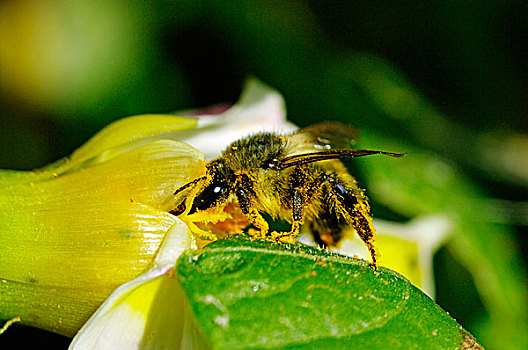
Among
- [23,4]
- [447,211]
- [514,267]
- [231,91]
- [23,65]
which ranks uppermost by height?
[23,4]

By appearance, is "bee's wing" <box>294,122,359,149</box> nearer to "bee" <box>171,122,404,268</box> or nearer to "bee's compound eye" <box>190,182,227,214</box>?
"bee" <box>171,122,404,268</box>

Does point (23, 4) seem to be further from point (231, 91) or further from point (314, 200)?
point (314, 200)

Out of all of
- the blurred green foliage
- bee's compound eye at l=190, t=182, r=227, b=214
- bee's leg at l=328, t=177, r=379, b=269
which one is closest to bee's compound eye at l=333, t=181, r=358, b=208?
bee's leg at l=328, t=177, r=379, b=269

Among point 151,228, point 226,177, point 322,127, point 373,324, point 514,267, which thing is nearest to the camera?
point 373,324

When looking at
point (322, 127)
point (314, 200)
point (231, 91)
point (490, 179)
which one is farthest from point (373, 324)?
point (231, 91)

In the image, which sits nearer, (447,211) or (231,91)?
(447,211)

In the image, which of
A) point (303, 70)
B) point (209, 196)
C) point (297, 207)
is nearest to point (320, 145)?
point (297, 207)
